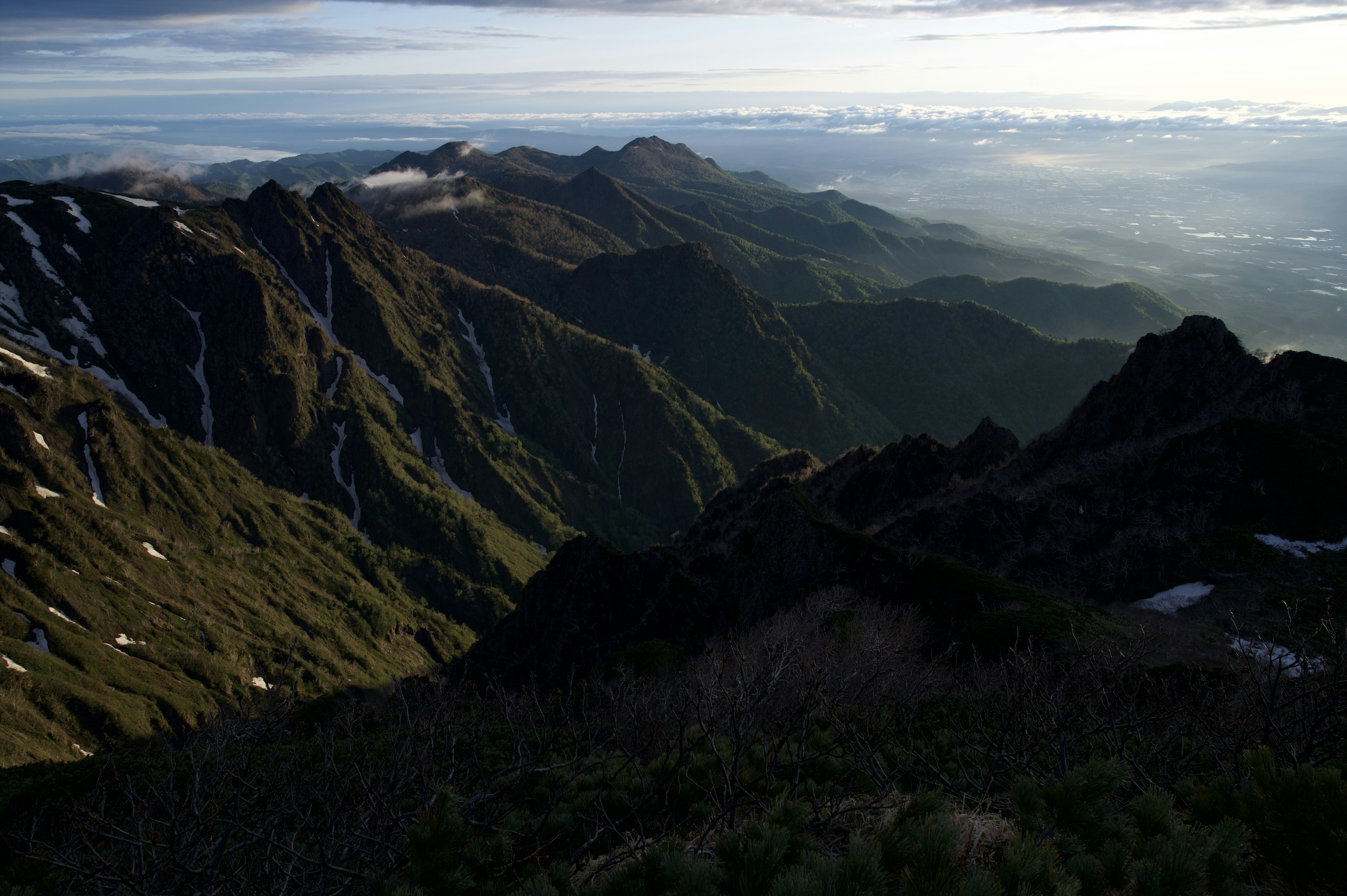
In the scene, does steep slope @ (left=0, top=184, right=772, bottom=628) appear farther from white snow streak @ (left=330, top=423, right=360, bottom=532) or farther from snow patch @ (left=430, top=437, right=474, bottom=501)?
snow patch @ (left=430, top=437, right=474, bottom=501)

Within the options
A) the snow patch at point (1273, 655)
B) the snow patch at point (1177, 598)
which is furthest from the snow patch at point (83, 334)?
the snow patch at point (1273, 655)

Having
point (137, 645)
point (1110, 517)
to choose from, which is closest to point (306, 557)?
point (137, 645)

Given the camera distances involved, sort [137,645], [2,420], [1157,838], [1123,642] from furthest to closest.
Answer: [2,420] < [137,645] < [1123,642] < [1157,838]

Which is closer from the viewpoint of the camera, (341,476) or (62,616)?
(62,616)

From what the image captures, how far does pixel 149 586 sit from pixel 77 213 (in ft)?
434

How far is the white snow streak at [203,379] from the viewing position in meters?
167

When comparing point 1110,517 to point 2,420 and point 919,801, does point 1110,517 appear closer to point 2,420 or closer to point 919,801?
point 919,801

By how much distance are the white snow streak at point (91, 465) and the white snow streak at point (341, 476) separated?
53.3m

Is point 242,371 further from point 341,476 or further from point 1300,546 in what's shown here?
point 1300,546

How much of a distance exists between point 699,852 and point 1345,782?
26.6 feet

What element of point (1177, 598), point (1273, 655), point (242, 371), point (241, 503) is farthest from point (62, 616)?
point (1273, 655)

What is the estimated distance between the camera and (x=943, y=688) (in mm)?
26016

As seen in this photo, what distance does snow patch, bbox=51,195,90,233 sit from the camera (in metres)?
174

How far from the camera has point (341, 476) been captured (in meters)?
173
